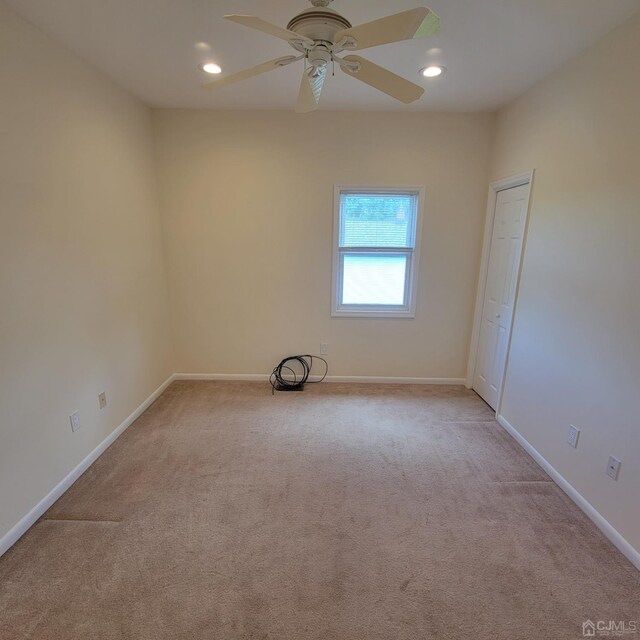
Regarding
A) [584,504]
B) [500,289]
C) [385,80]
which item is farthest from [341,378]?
[385,80]

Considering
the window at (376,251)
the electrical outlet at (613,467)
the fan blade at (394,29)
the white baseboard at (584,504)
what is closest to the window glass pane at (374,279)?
the window at (376,251)

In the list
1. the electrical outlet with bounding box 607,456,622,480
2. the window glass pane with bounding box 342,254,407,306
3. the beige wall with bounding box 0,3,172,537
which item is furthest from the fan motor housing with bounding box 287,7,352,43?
the electrical outlet with bounding box 607,456,622,480

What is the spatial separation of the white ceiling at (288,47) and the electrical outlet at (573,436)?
2244mm

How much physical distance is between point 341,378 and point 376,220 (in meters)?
1.72

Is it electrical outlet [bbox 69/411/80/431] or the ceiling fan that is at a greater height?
the ceiling fan

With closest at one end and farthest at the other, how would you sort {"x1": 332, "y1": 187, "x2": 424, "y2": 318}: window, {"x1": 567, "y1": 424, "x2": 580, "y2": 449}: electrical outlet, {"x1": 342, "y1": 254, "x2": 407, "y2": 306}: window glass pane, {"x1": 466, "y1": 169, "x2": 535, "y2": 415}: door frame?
{"x1": 567, "y1": 424, "x2": 580, "y2": 449}: electrical outlet
{"x1": 466, "y1": 169, "x2": 535, "y2": 415}: door frame
{"x1": 332, "y1": 187, "x2": 424, "y2": 318}: window
{"x1": 342, "y1": 254, "x2": 407, "y2": 306}: window glass pane

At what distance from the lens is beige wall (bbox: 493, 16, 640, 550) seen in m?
1.70

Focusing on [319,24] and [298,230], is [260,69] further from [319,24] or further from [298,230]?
[298,230]

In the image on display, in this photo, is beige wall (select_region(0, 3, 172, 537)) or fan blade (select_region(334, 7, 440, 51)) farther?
beige wall (select_region(0, 3, 172, 537))

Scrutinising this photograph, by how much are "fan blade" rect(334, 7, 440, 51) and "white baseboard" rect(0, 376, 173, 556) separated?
108 inches

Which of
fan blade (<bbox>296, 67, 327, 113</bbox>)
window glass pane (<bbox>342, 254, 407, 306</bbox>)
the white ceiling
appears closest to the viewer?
fan blade (<bbox>296, 67, 327, 113</bbox>)

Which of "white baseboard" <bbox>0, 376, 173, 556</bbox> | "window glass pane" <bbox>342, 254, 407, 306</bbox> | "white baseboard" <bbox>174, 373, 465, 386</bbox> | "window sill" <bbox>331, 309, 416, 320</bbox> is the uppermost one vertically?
"window glass pane" <bbox>342, 254, 407, 306</bbox>

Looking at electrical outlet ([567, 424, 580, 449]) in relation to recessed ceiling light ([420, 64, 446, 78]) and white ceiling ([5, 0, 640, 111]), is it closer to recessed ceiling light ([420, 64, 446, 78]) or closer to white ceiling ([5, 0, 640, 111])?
white ceiling ([5, 0, 640, 111])

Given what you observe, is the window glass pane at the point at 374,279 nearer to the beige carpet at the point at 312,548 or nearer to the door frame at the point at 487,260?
the door frame at the point at 487,260
